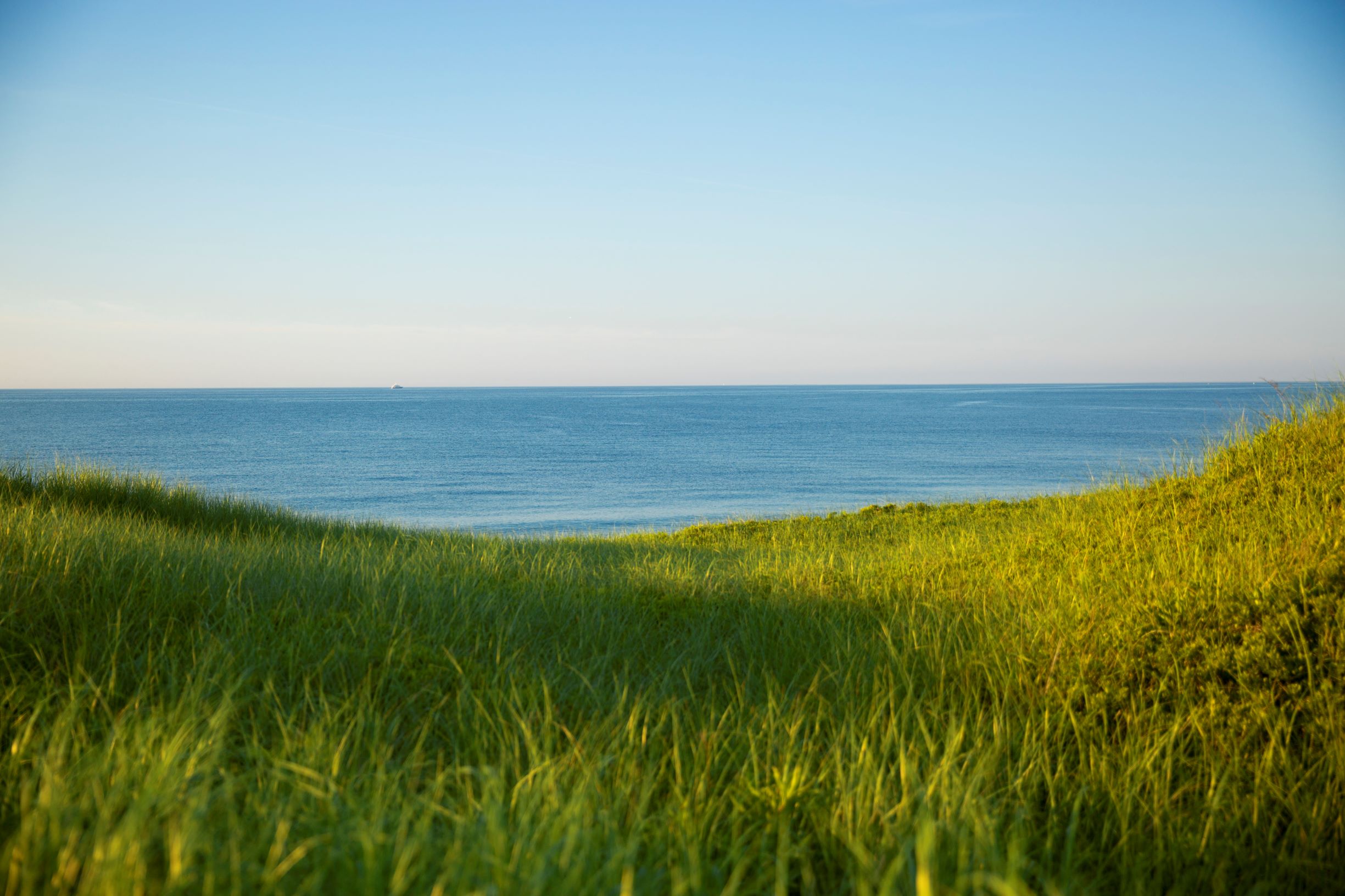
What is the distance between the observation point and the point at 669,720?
4.14m

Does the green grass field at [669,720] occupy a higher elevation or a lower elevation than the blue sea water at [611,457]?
higher

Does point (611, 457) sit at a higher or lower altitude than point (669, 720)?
lower

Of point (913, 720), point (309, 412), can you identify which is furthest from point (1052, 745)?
point (309, 412)

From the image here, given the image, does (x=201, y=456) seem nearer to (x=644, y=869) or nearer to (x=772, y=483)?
(x=772, y=483)

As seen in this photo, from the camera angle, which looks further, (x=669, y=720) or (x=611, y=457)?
(x=611, y=457)

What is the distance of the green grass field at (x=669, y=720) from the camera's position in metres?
2.51

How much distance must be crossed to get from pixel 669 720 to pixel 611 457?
55241 millimetres

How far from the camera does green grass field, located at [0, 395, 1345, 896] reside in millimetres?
2508

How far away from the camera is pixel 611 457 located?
59.2m

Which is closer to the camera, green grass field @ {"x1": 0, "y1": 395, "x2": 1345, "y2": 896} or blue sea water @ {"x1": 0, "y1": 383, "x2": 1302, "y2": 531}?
green grass field @ {"x1": 0, "y1": 395, "x2": 1345, "y2": 896}

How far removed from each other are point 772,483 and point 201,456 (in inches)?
1666

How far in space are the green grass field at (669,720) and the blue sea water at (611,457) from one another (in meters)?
5.60

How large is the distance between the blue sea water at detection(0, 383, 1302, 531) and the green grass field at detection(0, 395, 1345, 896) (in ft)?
18.4

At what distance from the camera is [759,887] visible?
2.77 meters
